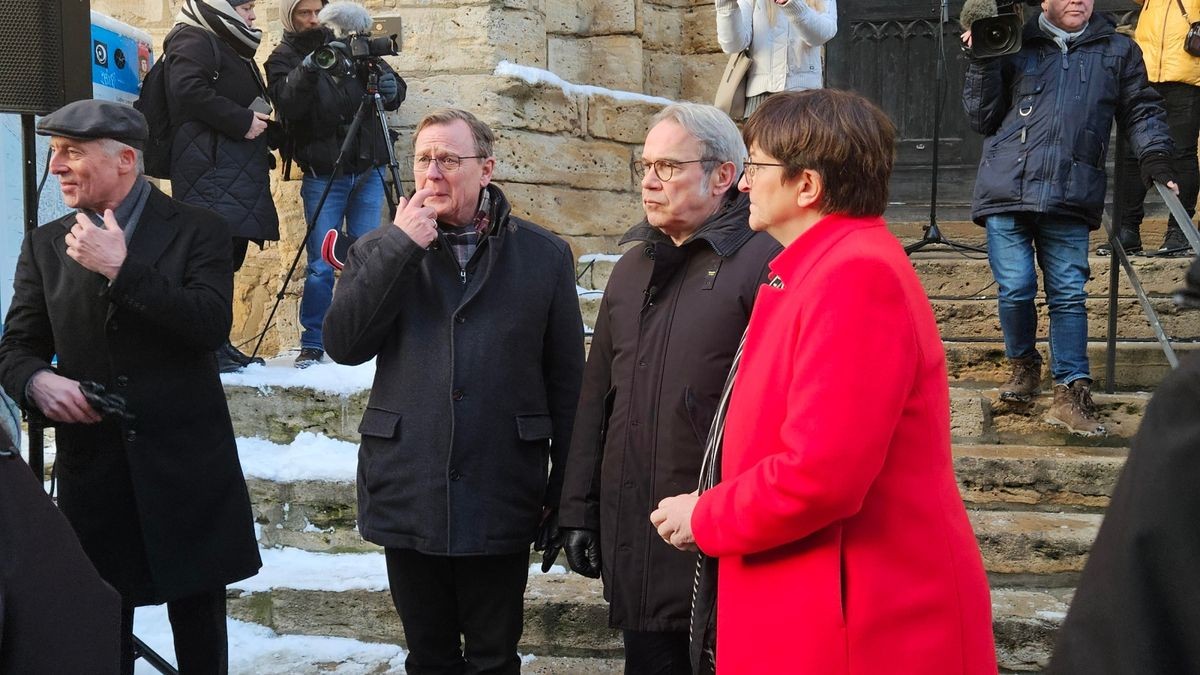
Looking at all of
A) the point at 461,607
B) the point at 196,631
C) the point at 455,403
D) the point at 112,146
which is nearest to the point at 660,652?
the point at 461,607

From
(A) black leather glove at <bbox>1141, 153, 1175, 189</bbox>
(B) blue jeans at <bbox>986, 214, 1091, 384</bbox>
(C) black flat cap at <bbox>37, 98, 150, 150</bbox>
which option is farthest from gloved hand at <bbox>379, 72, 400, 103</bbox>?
(A) black leather glove at <bbox>1141, 153, 1175, 189</bbox>

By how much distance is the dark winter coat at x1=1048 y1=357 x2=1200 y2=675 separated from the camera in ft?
3.01

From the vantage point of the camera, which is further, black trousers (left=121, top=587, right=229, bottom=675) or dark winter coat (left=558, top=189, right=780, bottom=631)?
black trousers (left=121, top=587, right=229, bottom=675)

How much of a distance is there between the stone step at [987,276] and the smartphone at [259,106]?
1765 millimetres

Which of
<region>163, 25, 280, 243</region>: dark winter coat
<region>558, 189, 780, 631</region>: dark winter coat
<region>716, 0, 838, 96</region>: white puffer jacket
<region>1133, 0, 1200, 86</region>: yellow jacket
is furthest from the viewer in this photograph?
<region>1133, 0, 1200, 86</region>: yellow jacket

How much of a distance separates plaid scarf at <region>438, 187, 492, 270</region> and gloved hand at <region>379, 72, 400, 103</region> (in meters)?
2.82

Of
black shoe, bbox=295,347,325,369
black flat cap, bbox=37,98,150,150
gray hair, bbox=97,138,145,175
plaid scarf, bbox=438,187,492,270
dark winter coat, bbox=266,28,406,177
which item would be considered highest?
dark winter coat, bbox=266,28,406,177

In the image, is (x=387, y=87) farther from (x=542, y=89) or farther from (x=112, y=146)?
(x=112, y=146)

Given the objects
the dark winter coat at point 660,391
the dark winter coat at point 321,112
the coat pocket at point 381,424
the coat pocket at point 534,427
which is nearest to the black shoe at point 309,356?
the dark winter coat at point 321,112

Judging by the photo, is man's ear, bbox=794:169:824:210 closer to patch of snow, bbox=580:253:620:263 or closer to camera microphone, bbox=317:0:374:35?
camera microphone, bbox=317:0:374:35

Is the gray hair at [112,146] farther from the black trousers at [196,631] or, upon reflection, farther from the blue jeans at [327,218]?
the blue jeans at [327,218]

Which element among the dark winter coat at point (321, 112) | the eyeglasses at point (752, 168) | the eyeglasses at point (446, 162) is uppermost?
the dark winter coat at point (321, 112)

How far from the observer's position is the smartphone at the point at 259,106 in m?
5.58

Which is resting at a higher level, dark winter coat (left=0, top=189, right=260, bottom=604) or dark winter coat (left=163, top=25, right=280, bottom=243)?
dark winter coat (left=163, top=25, right=280, bottom=243)
